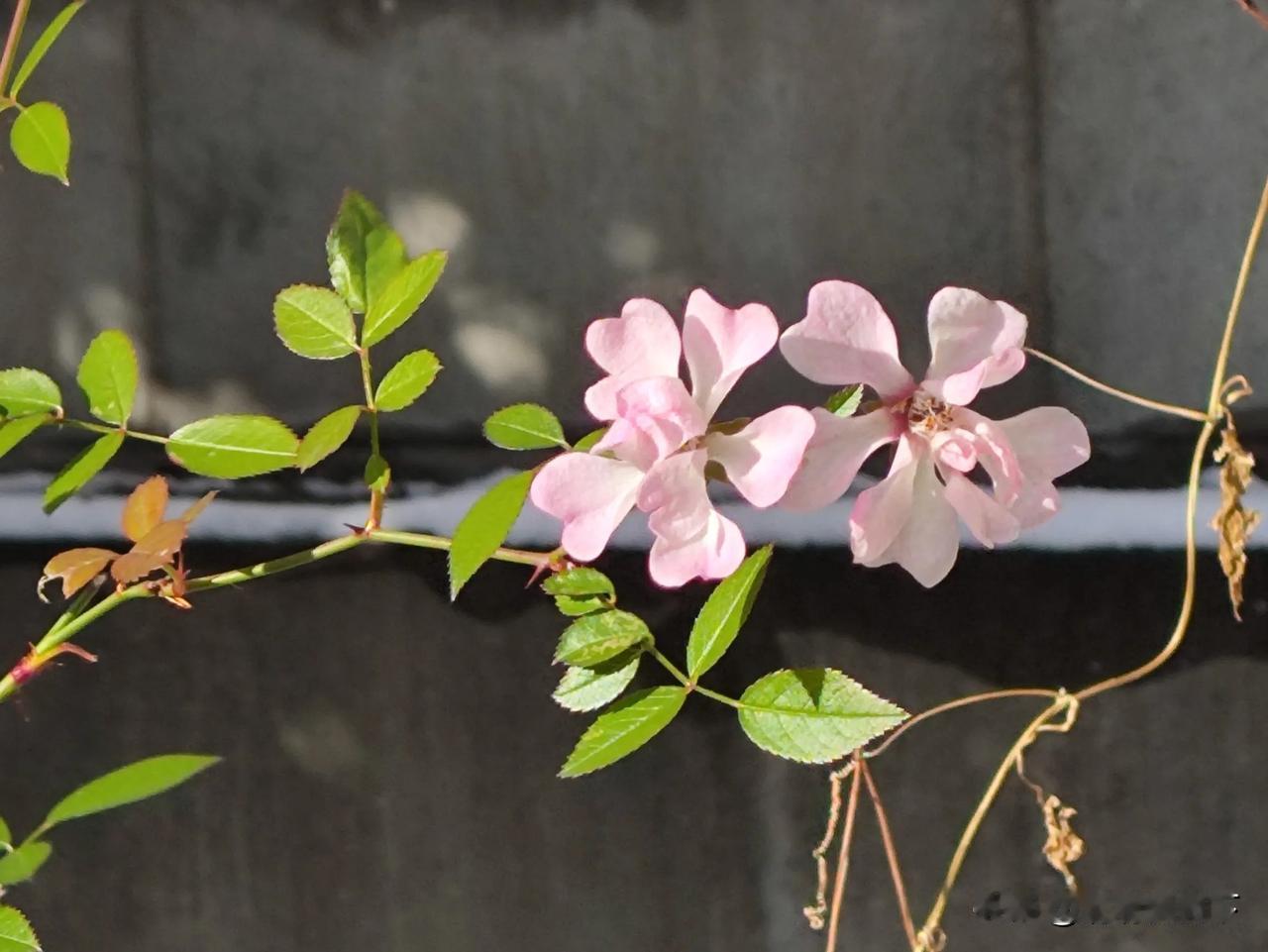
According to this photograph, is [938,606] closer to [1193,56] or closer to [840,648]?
[840,648]

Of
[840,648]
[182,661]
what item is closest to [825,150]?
[840,648]

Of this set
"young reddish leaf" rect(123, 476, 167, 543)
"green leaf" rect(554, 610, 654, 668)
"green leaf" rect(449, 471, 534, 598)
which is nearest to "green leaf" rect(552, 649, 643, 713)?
"green leaf" rect(554, 610, 654, 668)

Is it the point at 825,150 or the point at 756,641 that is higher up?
the point at 825,150

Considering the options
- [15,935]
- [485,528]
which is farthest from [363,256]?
[15,935]

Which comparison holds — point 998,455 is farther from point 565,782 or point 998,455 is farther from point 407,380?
point 565,782

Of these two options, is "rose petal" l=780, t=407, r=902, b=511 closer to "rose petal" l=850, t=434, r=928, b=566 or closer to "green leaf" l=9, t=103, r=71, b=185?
"rose petal" l=850, t=434, r=928, b=566

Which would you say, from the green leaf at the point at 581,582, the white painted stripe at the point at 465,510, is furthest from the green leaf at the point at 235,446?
the white painted stripe at the point at 465,510
